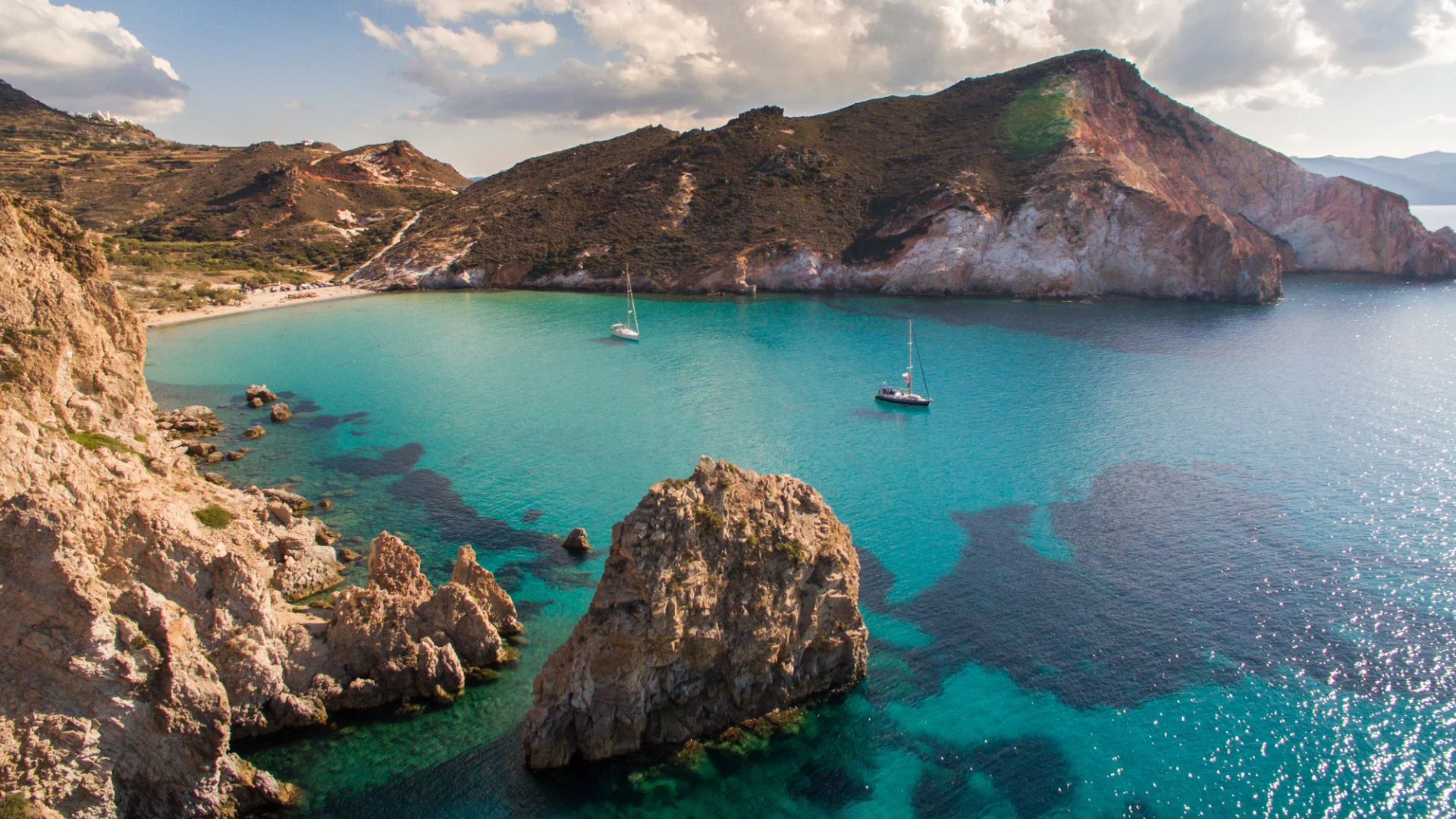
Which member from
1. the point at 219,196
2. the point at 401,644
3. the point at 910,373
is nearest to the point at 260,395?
the point at 401,644

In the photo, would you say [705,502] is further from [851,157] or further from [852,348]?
[851,157]

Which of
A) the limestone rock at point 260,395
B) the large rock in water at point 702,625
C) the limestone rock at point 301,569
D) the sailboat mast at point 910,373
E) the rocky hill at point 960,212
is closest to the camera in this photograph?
the large rock in water at point 702,625

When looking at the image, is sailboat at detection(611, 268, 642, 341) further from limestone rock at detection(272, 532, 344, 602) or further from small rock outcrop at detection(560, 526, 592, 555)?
limestone rock at detection(272, 532, 344, 602)

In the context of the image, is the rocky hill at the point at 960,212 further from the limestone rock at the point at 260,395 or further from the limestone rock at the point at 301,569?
the limestone rock at the point at 301,569

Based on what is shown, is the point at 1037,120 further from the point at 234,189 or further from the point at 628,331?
the point at 234,189

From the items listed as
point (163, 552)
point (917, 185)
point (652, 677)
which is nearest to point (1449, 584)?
point (652, 677)

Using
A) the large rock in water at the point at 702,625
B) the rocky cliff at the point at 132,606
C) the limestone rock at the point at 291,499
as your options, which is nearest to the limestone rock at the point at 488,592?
the rocky cliff at the point at 132,606
